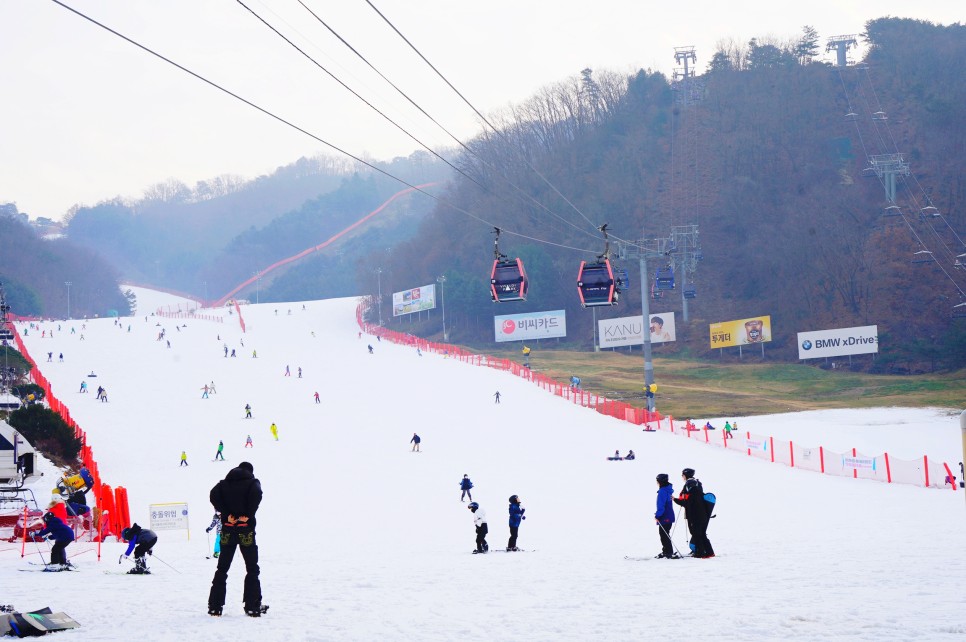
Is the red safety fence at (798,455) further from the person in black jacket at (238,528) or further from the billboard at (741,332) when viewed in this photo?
the billboard at (741,332)

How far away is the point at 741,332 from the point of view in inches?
3068

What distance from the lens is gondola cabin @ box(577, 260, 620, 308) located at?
29.7 meters

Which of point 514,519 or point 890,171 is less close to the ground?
point 890,171

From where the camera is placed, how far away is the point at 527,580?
439 inches

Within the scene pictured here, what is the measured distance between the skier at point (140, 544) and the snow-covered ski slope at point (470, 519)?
0.28 m

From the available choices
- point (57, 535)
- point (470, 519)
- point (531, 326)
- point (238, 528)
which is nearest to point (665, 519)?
point (238, 528)

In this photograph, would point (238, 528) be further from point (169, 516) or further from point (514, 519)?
point (169, 516)

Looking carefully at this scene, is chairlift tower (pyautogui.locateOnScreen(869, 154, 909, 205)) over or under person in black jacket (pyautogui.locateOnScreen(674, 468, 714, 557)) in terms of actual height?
over

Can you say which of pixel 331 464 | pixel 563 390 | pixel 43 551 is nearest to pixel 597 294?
pixel 331 464

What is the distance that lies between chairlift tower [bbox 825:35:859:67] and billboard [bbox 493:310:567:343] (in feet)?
159

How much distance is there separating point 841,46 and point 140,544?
11348cm

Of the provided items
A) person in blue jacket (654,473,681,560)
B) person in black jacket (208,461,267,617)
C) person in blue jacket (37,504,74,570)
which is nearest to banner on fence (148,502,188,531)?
person in blue jacket (37,504,74,570)

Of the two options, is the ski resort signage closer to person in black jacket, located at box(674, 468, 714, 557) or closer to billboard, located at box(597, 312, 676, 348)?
person in black jacket, located at box(674, 468, 714, 557)

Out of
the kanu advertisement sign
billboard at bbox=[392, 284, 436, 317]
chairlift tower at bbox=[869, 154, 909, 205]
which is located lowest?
the kanu advertisement sign
